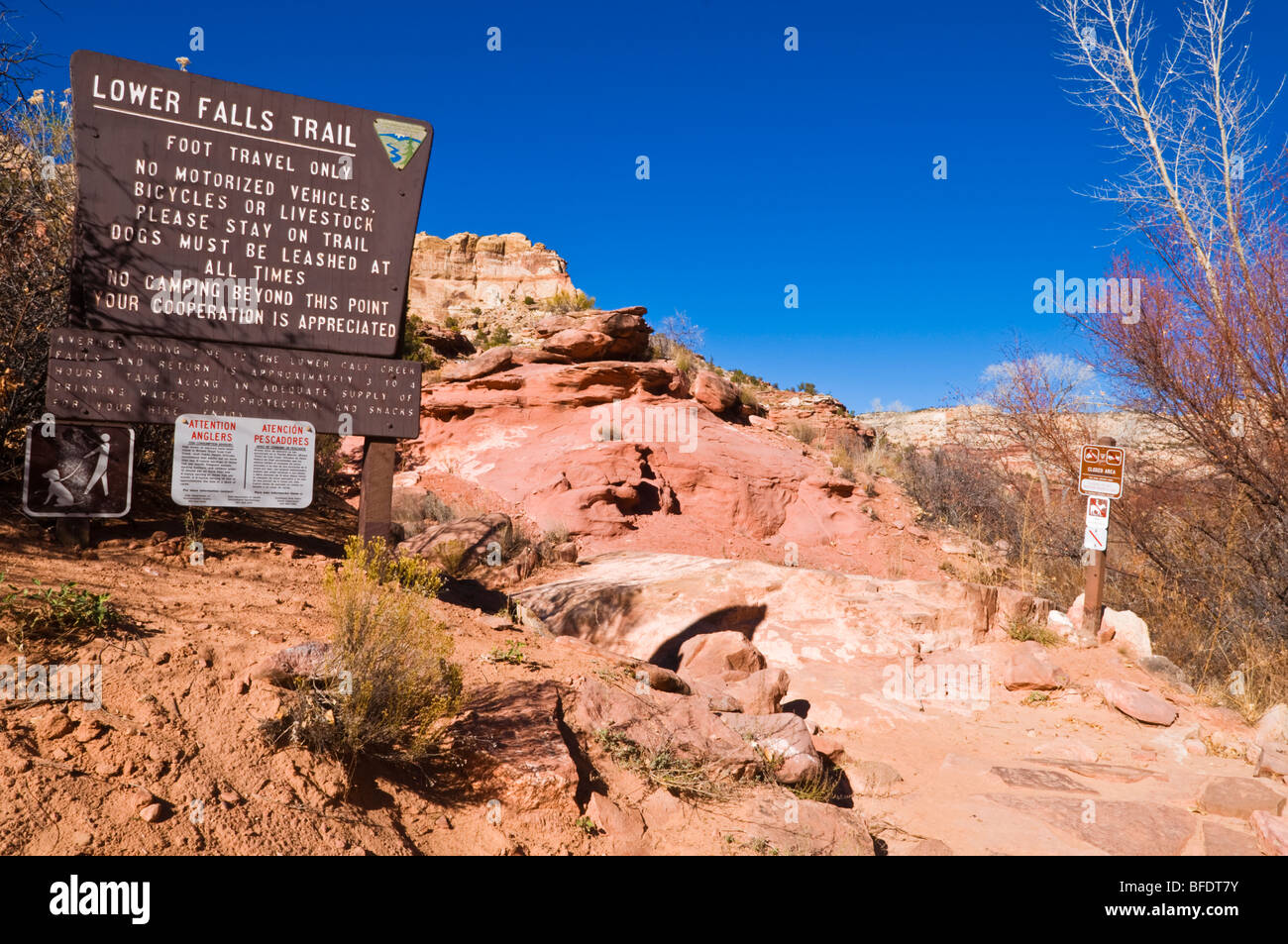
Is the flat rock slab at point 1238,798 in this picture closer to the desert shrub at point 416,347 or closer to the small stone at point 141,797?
the small stone at point 141,797

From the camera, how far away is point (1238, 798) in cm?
514

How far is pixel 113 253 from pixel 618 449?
406 inches

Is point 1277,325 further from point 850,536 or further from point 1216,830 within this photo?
point 850,536

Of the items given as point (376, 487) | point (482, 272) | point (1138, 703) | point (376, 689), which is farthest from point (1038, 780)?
point (482, 272)

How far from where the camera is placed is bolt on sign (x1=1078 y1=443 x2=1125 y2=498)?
8.91m

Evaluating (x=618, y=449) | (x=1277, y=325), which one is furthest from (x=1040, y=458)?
(x=618, y=449)

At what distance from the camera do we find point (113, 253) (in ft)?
19.0

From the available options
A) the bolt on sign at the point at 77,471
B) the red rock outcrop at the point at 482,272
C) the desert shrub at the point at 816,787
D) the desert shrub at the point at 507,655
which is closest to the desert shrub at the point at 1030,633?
the desert shrub at the point at 816,787

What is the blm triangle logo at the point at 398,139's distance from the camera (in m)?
6.56

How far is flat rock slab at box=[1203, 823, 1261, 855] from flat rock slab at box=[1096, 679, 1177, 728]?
7.91 feet

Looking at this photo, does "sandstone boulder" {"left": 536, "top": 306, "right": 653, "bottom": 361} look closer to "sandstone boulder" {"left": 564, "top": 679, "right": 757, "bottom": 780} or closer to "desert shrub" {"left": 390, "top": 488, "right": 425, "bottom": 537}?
"desert shrub" {"left": 390, "top": 488, "right": 425, "bottom": 537}

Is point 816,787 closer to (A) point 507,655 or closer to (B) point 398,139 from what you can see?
(A) point 507,655

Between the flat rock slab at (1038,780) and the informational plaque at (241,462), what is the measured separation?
5.84 metres
